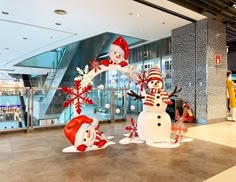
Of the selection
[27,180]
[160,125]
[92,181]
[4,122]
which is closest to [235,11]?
[160,125]

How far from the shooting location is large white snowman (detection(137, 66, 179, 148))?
13.7 ft

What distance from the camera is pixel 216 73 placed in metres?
6.98

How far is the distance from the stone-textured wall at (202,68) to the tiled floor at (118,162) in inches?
102

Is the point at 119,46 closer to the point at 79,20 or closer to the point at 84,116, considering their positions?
the point at 84,116

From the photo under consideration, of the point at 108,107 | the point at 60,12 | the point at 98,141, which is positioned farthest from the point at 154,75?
the point at 60,12

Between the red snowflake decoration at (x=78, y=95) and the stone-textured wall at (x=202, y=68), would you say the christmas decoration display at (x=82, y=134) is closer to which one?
the red snowflake decoration at (x=78, y=95)

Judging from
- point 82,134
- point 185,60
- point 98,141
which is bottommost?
point 98,141

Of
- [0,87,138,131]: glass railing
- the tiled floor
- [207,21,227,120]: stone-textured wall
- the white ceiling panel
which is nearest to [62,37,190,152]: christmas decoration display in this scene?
the tiled floor

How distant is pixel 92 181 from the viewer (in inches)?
96.6

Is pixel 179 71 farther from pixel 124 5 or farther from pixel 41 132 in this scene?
pixel 41 132

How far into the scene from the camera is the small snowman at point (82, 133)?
3630 millimetres

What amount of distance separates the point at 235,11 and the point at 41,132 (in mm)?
6708

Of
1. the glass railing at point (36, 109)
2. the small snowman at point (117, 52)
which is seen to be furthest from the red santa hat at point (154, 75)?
the glass railing at point (36, 109)

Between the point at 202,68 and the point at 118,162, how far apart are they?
16.2 feet
